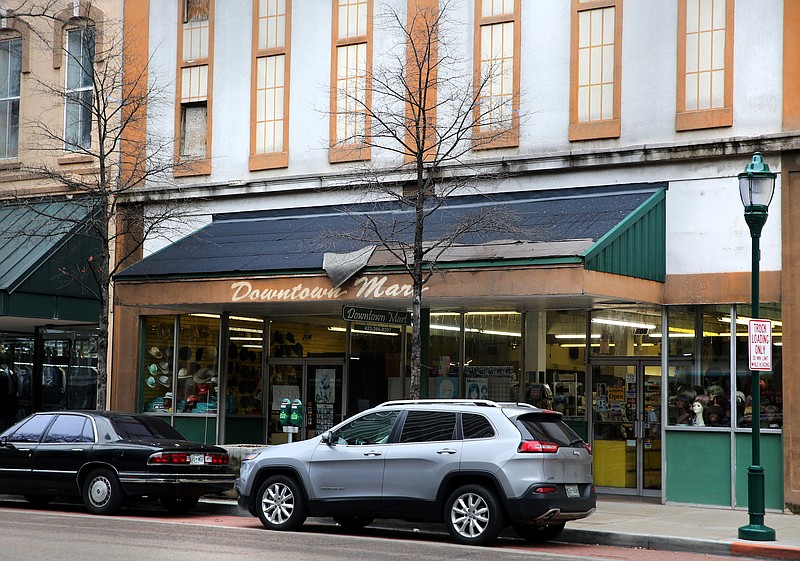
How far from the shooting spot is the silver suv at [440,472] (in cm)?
1296

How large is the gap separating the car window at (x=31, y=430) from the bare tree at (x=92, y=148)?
4.92 m

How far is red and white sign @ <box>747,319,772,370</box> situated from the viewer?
1377cm

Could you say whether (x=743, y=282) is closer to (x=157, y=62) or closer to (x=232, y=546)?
(x=232, y=546)

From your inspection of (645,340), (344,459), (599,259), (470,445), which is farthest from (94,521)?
(645,340)

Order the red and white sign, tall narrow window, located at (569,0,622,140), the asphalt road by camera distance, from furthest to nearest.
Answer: tall narrow window, located at (569,0,622,140)
the red and white sign
the asphalt road

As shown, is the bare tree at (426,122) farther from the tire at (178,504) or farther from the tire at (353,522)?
the tire at (178,504)

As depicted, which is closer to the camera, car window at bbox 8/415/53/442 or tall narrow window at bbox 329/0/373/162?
car window at bbox 8/415/53/442

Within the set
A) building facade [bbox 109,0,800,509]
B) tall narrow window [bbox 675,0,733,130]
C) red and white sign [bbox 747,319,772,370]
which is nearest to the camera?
red and white sign [bbox 747,319,772,370]

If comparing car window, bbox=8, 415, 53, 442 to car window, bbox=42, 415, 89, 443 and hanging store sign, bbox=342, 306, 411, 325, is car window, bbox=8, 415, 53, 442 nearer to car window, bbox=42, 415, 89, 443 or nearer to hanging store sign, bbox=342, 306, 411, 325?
car window, bbox=42, 415, 89, 443

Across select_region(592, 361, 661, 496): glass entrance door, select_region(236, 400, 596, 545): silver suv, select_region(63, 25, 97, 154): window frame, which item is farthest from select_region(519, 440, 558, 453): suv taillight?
select_region(63, 25, 97, 154): window frame

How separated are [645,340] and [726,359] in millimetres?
1581

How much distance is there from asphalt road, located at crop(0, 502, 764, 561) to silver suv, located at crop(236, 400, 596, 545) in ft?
1.03

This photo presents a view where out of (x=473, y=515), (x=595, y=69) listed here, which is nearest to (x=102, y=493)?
(x=473, y=515)

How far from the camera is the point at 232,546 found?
12609 mm
